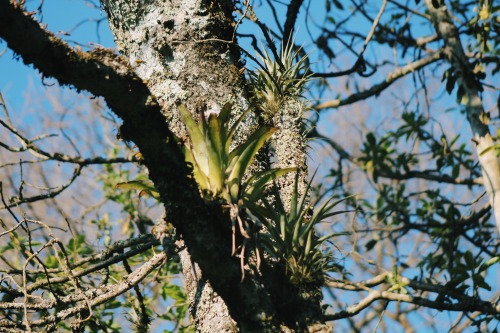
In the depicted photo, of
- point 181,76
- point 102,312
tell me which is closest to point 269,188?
point 181,76

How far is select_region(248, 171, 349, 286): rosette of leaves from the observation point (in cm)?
227

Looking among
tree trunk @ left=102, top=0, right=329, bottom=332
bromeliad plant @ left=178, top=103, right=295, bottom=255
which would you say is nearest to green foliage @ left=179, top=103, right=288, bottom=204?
bromeliad plant @ left=178, top=103, right=295, bottom=255

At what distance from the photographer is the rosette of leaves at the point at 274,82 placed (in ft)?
9.37

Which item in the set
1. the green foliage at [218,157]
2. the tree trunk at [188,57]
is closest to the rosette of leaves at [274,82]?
the tree trunk at [188,57]

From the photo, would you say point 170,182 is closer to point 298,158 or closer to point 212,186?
point 212,186

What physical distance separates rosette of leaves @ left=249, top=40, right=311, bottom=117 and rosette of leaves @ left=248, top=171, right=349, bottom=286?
612 millimetres

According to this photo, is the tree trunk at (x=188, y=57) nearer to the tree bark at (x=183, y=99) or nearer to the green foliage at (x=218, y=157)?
the tree bark at (x=183, y=99)

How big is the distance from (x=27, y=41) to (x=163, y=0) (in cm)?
110

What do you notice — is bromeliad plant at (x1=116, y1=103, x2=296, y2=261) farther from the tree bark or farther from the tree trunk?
the tree trunk

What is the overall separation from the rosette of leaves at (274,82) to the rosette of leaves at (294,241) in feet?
2.01

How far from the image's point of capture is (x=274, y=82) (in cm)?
288

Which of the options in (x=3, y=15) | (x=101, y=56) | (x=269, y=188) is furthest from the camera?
(x=269, y=188)

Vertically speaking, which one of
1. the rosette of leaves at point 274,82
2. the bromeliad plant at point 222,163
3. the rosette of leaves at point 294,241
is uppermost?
the rosette of leaves at point 274,82

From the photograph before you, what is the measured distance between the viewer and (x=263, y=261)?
2199 mm
